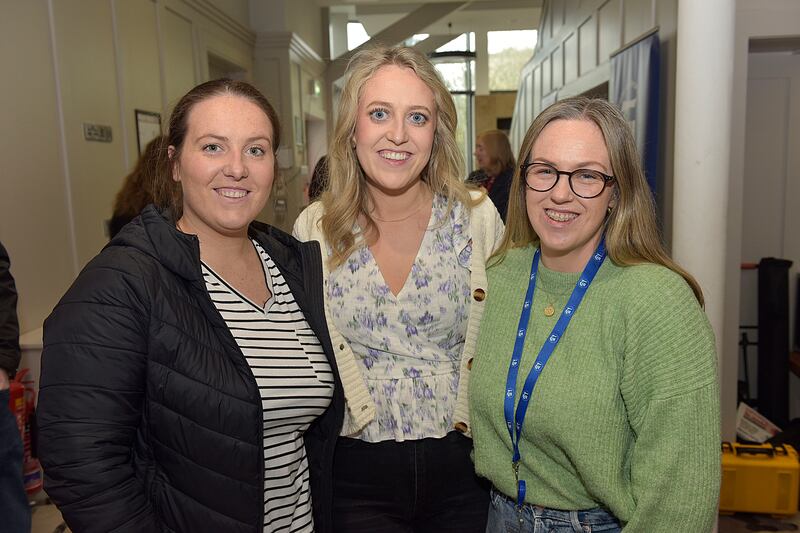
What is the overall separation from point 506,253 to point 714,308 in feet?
4.60

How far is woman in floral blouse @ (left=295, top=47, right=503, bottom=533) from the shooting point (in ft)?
5.32

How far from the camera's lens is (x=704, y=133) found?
2.50 m

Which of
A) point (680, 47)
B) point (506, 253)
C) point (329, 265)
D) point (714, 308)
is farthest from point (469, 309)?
point (680, 47)

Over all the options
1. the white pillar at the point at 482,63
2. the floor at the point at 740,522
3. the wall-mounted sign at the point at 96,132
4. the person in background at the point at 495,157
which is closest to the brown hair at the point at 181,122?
the floor at the point at 740,522

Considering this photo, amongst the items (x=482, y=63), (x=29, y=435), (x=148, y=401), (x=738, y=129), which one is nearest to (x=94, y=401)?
(x=148, y=401)

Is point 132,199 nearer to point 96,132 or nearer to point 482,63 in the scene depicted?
point 96,132

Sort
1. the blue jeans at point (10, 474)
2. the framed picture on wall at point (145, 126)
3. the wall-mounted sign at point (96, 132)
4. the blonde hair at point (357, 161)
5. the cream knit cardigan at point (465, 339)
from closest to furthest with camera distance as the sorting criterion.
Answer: the cream knit cardigan at point (465, 339), the blonde hair at point (357, 161), the blue jeans at point (10, 474), the wall-mounted sign at point (96, 132), the framed picture on wall at point (145, 126)

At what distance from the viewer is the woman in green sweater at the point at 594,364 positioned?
46.4 inches

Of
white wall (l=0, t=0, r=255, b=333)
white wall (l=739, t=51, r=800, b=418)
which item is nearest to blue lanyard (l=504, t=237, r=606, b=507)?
white wall (l=0, t=0, r=255, b=333)

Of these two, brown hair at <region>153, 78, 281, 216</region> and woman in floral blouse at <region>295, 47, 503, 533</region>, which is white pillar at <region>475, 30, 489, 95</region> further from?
brown hair at <region>153, 78, 281, 216</region>

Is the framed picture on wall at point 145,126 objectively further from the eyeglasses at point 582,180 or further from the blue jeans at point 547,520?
the blue jeans at point 547,520

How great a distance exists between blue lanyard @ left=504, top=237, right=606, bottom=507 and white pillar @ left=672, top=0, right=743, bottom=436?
4.42 feet

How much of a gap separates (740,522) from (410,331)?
2548 millimetres

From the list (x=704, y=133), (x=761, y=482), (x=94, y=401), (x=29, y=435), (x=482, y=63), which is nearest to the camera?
(x=94, y=401)
